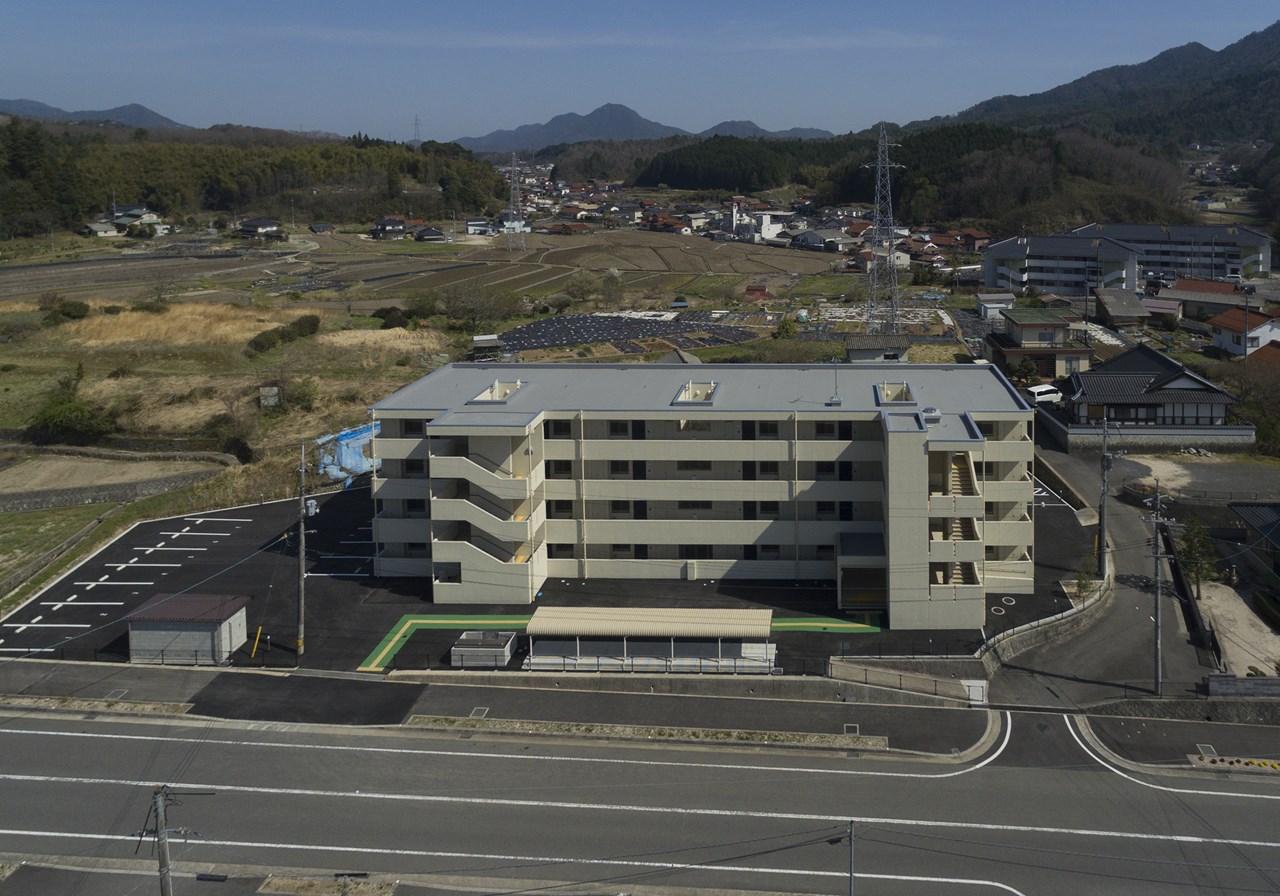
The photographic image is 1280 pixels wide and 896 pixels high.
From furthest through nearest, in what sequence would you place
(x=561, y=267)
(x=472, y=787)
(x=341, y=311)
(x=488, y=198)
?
(x=488, y=198), (x=561, y=267), (x=341, y=311), (x=472, y=787)

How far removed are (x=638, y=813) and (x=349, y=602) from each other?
8.10 meters

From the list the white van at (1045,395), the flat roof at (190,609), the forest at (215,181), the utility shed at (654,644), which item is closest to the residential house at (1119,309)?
the white van at (1045,395)

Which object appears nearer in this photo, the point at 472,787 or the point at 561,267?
the point at 472,787

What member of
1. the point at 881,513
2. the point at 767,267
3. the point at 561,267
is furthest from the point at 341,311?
the point at 881,513

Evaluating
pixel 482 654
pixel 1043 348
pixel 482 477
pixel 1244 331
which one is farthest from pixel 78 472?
pixel 1244 331

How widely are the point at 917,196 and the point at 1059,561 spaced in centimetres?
7147

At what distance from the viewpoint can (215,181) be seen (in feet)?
311

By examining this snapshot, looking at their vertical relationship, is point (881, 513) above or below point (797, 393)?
below

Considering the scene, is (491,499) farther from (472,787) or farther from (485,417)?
(472,787)

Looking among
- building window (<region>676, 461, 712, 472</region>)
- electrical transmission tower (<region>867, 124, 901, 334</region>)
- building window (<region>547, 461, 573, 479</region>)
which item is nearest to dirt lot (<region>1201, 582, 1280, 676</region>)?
building window (<region>676, 461, 712, 472</region>)

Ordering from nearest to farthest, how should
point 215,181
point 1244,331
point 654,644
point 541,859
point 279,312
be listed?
1. point 541,859
2. point 654,644
3. point 1244,331
4. point 279,312
5. point 215,181

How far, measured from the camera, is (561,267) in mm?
68250

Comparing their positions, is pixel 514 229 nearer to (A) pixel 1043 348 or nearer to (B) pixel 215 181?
(B) pixel 215 181

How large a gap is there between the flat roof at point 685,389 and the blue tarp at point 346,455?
187 inches
